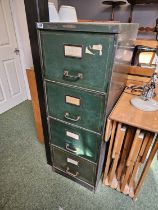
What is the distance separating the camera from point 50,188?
1.35 meters

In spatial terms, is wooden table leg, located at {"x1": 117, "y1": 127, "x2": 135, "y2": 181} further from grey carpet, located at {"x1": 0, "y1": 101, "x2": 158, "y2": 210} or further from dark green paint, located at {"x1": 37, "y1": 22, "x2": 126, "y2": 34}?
dark green paint, located at {"x1": 37, "y1": 22, "x2": 126, "y2": 34}

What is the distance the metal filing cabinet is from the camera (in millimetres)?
737

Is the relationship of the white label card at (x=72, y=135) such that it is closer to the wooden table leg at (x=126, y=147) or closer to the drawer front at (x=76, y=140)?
the drawer front at (x=76, y=140)

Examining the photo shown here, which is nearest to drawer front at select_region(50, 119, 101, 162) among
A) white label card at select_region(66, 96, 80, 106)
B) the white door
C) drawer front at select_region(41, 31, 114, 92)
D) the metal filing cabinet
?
the metal filing cabinet

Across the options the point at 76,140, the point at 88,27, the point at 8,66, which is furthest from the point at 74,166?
the point at 8,66

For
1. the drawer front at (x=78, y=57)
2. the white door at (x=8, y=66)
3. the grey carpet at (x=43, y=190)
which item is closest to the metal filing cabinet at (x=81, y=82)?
the drawer front at (x=78, y=57)

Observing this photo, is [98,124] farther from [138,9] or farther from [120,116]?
[138,9]

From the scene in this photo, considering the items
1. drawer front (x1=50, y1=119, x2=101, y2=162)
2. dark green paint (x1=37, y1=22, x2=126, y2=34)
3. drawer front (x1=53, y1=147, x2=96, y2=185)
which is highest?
dark green paint (x1=37, y1=22, x2=126, y2=34)

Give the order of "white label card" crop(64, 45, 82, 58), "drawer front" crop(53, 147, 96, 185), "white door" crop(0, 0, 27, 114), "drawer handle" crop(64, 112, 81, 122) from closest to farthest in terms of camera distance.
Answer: "white label card" crop(64, 45, 82, 58)
"drawer handle" crop(64, 112, 81, 122)
"drawer front" crop(53, 147, 96, 185)
"white door" crop(0, 0, 27, 114)

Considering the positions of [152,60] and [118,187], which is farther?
[152,60]

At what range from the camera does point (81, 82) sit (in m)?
0.87

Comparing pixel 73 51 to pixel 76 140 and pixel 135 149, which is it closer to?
pixel 76 140

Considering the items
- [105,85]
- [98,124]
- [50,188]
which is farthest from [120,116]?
[50,188]

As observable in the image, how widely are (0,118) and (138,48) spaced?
2115 millimetres
